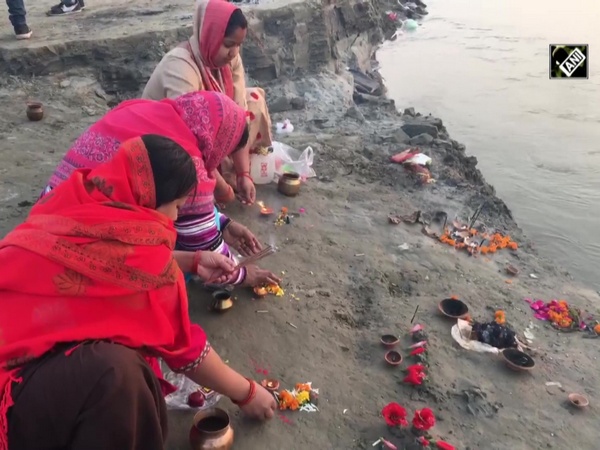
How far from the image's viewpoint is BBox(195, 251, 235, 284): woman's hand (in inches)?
119

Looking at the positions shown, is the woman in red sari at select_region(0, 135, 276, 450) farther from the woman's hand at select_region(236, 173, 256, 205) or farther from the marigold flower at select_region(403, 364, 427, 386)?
the woman's hand at select_region(236, 173, 256, 205)

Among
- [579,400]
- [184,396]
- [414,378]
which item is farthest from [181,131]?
[579,400]

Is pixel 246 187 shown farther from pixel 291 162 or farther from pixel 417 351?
pixel 417 351

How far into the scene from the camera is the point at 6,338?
72.2 inches

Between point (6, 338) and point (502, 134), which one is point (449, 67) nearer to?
point (502, 134)

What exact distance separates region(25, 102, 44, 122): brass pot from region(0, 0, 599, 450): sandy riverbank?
0.08 meters

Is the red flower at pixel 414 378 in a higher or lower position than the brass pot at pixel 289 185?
lower

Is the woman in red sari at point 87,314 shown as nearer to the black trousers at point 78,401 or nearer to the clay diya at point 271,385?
the black trousers at point 78,401

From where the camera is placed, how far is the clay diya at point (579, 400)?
3.19 meters

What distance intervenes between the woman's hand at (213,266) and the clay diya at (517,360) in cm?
170

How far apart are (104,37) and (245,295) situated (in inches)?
192

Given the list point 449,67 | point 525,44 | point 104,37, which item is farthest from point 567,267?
point 525,44

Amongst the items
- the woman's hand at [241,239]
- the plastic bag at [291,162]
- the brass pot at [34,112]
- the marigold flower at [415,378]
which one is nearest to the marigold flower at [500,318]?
the marigold flower at [415,378]

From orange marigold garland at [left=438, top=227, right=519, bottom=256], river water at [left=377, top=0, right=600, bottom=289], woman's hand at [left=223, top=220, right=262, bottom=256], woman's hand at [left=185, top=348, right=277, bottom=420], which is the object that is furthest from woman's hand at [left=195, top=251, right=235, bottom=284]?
river water at [left=377, top=0, right=600, bottom=289]
